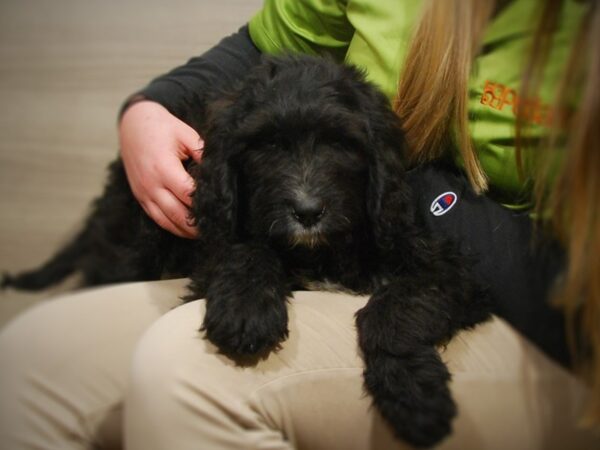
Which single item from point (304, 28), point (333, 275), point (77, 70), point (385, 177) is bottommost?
point (333, 275)

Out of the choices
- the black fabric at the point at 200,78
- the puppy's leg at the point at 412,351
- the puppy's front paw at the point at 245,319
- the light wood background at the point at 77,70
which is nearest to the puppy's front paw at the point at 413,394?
the puppy's leg at the point at 412,351

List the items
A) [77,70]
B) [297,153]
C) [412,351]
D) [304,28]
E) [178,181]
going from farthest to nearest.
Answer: [77,70]
[304,28]
[178,181]
[297,153]
[412,351]

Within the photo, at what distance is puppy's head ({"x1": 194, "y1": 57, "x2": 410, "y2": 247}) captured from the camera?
3.54ft

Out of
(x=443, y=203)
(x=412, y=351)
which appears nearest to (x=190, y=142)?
(x=443, y=203)

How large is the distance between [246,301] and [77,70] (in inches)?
51.0

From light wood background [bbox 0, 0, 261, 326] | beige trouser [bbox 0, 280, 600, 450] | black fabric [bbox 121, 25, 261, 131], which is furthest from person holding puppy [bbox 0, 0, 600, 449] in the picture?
light wood background [bbox 0, 0, 261, 326]

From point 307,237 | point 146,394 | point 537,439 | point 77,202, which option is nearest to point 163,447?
point 146,394

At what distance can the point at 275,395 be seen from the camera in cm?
88

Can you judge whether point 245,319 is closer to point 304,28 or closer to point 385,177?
point 385,177

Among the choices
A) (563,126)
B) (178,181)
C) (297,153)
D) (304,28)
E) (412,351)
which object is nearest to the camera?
(563,126)

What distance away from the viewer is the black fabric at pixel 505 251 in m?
0.93

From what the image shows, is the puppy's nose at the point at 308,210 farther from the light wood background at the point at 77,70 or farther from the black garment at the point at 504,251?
the light wood background at the point at 77,70

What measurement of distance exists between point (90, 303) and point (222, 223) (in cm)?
35

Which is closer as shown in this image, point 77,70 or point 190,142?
point 190,142
